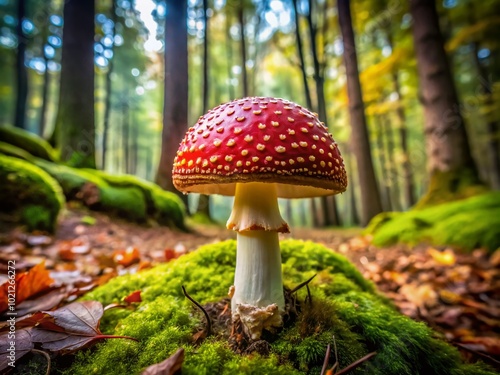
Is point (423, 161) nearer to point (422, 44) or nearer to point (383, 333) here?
point (422, 44)

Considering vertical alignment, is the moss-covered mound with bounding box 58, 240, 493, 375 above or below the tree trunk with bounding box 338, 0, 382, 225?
below

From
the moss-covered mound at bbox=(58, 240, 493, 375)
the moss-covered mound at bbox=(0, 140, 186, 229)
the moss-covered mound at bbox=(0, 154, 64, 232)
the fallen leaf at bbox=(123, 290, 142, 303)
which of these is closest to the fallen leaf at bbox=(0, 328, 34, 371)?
the moss-covered mound at bbox=(58, 240, 493, 375)

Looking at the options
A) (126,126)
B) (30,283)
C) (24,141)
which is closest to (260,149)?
(30,283)

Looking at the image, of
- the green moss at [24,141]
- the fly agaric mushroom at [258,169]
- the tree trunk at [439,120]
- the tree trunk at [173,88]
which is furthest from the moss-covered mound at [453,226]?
the green moss at [24,141]

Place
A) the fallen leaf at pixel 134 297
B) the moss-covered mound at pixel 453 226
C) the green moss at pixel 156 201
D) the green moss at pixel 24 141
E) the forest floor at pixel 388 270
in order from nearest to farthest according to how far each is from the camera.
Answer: the fallen leaf at pixel 134 297 < the forest floor at pixel 388 270 < the moss-covered mound at pixel 453 226 < the green moss at pixel 24 141 < the green moss at pixel 156 201

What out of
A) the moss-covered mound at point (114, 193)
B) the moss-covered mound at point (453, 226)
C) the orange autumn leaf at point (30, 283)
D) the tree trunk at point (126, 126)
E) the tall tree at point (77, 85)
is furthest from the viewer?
the tree trunk at point (126, 126)

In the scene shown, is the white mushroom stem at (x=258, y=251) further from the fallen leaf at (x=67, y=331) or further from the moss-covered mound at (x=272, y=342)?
the fallen leaf at (x=67, y=331)

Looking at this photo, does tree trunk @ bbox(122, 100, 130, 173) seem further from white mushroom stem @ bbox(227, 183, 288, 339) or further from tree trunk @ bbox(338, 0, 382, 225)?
white mushroom stem @ bbox(227, 183, 288, 339)
